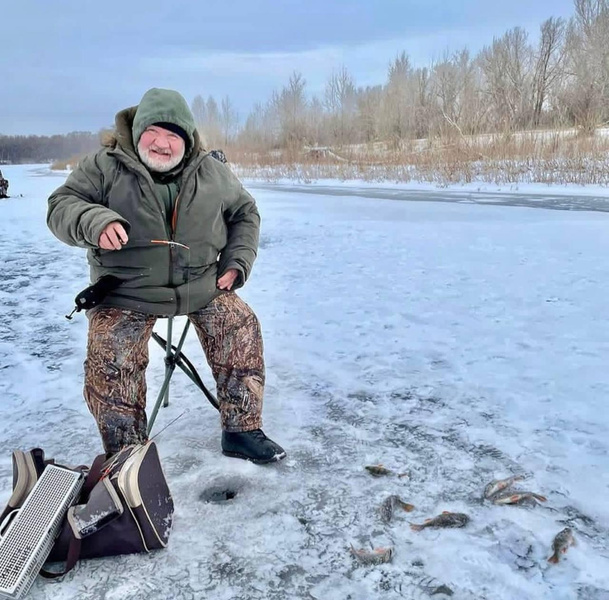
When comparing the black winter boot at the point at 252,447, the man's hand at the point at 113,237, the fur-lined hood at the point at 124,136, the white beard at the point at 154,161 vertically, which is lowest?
the black winter boot at the point at 252,447

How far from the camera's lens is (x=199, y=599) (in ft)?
5.00

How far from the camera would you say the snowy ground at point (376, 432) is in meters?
1.60

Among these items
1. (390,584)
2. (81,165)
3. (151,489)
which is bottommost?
(390,584)

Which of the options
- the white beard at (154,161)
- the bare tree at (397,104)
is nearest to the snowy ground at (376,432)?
the white beard at (154,161)

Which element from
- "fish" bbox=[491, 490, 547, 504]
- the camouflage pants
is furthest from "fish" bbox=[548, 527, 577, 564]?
the camouflage pants

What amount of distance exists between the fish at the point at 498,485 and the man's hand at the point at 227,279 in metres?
1.20

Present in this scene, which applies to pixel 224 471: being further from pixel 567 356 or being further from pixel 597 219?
pixel 597 219

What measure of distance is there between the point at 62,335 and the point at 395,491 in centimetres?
253

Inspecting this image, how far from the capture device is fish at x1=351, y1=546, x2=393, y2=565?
5.38 ft

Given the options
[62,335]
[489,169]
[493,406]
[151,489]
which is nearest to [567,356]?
[493,406]

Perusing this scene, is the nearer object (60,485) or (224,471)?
(60,485)

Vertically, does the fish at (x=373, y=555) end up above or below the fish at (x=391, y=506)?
below

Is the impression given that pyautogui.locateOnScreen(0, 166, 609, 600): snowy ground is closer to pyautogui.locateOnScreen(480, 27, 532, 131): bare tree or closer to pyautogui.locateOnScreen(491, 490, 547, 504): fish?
pyautogui.locateOnScreen(491, 490, 547, 504): fish

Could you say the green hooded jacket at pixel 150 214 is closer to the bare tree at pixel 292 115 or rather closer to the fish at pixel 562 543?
the fish at pixel 562 543
